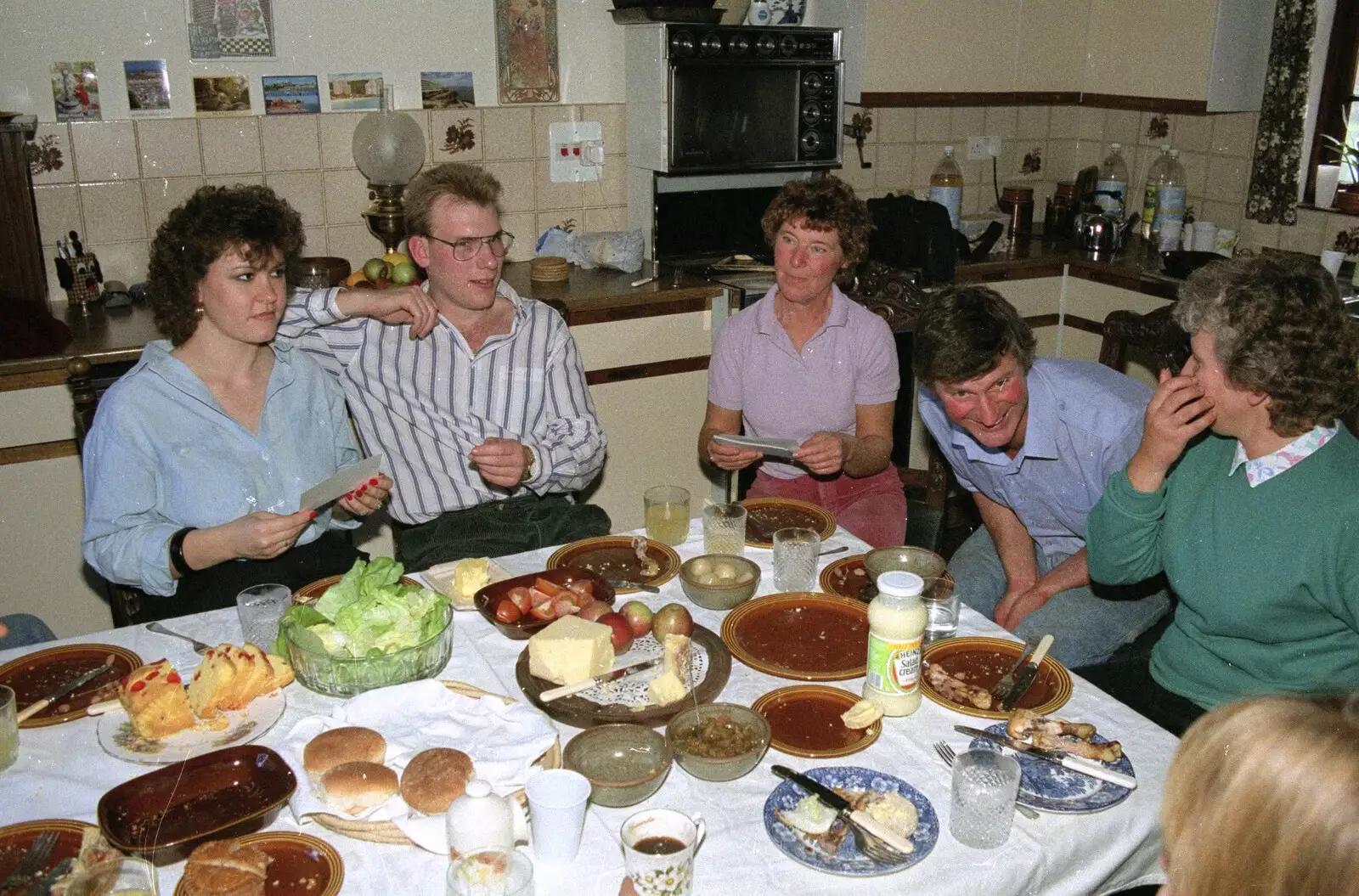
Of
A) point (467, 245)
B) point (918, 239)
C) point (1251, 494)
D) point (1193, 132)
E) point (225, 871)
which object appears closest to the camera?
point (225, 871)

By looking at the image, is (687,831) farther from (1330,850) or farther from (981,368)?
(981,368)

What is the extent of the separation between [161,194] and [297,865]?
9.32 ft

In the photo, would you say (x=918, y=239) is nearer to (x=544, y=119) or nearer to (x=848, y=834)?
(x=544, y=119)

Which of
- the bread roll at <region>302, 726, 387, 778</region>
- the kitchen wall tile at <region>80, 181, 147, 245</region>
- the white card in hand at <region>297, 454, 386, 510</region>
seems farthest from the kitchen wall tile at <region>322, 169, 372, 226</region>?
the bread roll at <region>302, 726, 387, 778</region>

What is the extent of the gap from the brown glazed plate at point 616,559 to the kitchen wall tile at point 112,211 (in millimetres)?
2228

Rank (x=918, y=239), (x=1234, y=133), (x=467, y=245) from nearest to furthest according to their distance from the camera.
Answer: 1. (x=467, y=245)
2. (x=918, y=239)
3. (x=1234, y=133)

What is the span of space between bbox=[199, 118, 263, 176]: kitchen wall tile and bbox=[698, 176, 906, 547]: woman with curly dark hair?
183cm

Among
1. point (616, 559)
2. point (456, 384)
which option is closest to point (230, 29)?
point (456, 384)

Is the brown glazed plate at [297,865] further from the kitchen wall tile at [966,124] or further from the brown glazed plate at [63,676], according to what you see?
the kitchen wall tile at [966,124]

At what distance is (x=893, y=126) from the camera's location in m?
4.59

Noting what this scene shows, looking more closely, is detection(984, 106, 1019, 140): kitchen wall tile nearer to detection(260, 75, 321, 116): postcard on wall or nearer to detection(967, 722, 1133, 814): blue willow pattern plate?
detection(260, 75, 321, 116): postcard on wall

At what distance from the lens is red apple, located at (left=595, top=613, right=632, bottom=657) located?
1.74 m

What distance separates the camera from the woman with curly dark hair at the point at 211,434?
2.04 metres

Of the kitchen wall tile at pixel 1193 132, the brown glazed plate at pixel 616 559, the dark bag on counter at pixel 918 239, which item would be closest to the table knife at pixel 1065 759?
the brown glazed plate at pixel 616 559
